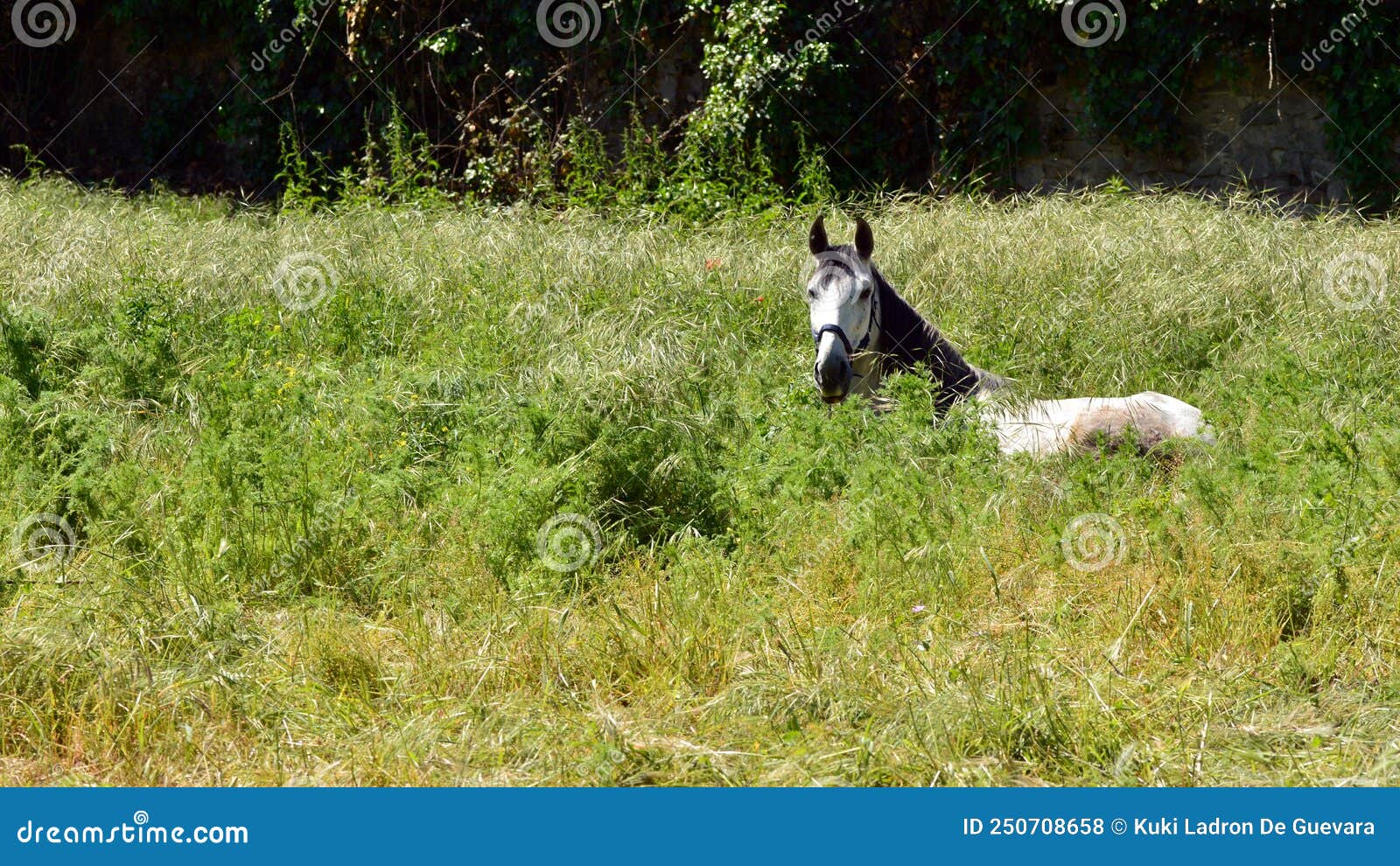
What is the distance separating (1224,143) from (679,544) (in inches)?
304

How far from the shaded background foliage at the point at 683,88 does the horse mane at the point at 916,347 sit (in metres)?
4.17

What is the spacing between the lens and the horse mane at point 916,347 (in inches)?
207

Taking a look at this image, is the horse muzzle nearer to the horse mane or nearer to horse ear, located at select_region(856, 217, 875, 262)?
the horse mane

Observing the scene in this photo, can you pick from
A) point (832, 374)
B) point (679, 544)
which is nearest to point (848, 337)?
point (832, 374)

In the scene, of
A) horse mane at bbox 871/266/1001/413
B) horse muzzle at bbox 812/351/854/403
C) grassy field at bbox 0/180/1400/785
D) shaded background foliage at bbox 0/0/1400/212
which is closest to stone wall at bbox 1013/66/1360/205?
shaded background foliage at bbox 0/0/1400/212

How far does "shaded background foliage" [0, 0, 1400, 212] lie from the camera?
9.78 m

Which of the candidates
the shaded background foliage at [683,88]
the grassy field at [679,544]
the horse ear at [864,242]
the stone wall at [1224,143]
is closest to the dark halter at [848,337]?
the horse ear at [864,242]

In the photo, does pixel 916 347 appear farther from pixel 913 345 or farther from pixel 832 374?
pixel 832 374

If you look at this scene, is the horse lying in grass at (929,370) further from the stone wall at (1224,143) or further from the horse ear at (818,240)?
the stone wall at (1224,143)

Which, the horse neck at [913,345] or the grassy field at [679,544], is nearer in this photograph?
the grassy field at [679,544]

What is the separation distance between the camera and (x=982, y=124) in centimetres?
1048

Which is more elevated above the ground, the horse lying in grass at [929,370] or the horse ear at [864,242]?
the horse ear at [864,242]

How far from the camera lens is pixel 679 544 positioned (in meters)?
4.37

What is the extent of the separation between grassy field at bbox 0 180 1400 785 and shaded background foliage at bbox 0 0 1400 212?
137 inches
